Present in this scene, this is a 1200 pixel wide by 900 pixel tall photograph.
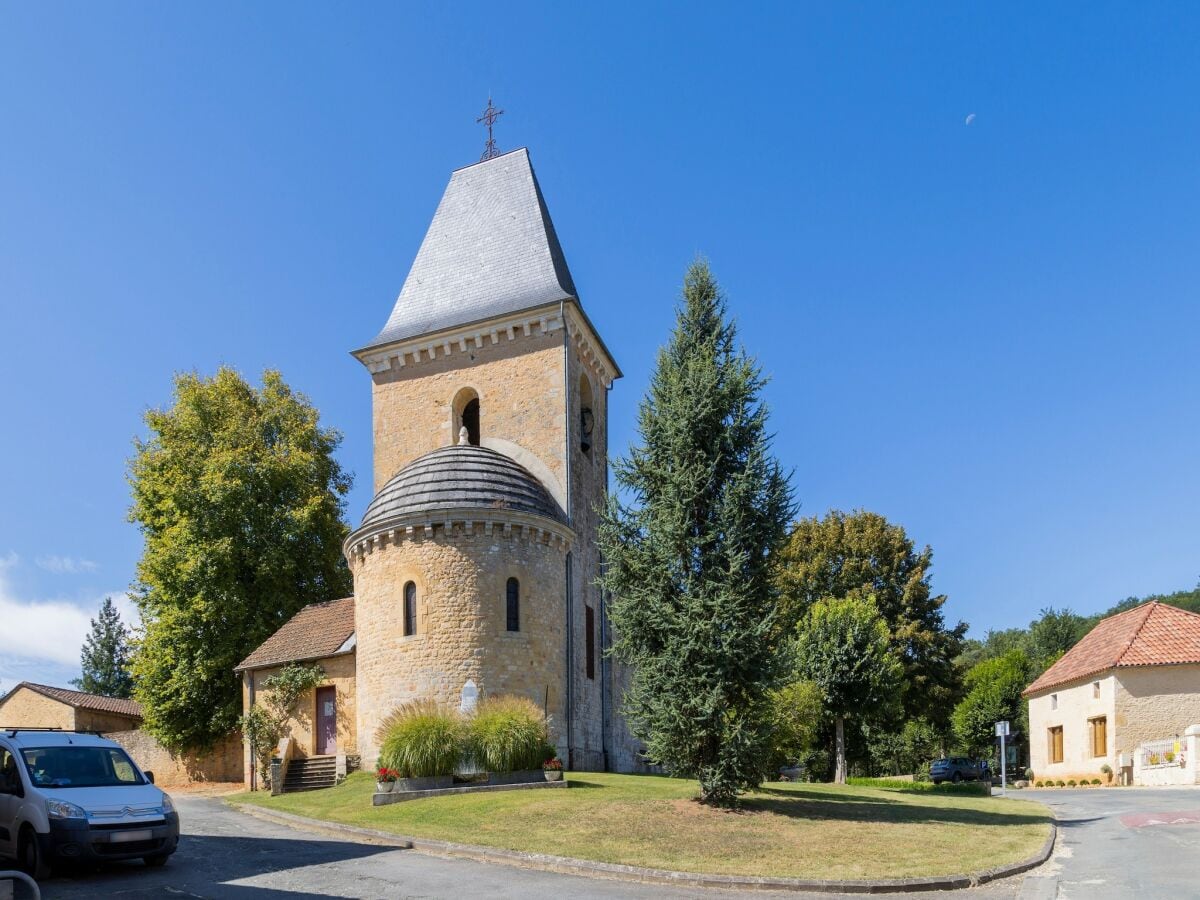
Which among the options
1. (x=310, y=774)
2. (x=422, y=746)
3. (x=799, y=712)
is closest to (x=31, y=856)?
(x=422, y=746)

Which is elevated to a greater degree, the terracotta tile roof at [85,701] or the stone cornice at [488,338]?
the stone cornice at [488,338]

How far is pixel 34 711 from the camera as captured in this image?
39.0 meters

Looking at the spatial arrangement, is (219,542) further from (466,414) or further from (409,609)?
(409,609)

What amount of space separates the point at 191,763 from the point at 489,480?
656 inches

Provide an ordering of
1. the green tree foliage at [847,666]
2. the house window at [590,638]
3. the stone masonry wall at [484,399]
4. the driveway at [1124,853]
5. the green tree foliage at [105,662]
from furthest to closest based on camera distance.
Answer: the green tree foliage at [105,662]
the green tree foliage at [847,666]
the stone masonry wall at [484,399]
the house window at [590,638]
the driveway at [1124,853]

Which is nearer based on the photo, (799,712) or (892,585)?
(799,712)

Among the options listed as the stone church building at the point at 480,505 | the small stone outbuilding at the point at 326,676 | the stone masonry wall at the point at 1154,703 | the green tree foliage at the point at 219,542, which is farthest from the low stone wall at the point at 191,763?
the stone masonry wall at the point at 1154,703

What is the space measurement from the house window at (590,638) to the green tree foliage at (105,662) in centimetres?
4973

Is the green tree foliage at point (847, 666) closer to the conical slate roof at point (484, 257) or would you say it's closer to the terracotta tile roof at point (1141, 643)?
the terracotta tile roof at point (1141, 643)

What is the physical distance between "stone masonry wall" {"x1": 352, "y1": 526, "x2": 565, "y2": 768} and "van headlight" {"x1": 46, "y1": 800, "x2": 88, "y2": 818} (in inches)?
448

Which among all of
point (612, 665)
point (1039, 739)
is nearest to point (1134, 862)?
point (612, 665)

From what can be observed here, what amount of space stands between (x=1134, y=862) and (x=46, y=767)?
44.6ft

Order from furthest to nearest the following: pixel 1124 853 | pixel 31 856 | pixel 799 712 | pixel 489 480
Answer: pixel 799 712, pixel 489 480, pixel 1124 853, pixel 31 856

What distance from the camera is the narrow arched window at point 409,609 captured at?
76.1 ft
